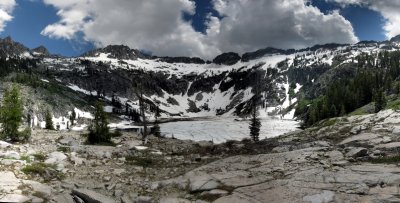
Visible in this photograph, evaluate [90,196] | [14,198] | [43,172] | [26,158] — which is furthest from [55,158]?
[14,198]

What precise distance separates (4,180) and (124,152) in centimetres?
1761

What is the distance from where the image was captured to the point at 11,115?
3984cm

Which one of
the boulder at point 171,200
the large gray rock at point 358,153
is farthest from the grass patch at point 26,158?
the large gray rock at point 358,153

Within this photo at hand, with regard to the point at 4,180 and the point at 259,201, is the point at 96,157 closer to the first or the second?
the point at 4,180

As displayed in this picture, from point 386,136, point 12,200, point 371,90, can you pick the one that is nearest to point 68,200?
point 12,200

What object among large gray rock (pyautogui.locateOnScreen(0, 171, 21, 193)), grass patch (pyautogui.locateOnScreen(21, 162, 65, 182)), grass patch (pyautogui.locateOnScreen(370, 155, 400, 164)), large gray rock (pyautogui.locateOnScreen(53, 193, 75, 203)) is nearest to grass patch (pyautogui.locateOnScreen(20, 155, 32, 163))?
grass patch (pyautogui.locateOnScreen(21, 162, 65, 182))

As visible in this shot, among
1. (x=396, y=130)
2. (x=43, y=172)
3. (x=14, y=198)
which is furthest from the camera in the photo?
(x=396, y=130)

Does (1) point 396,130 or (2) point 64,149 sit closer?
(2) point 64,149

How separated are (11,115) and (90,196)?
73.0 ft

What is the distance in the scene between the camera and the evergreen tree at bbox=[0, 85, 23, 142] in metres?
38.5

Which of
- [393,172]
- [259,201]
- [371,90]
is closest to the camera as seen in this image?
[259,201]

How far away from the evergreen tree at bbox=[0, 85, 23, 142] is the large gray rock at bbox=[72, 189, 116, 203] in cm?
1912

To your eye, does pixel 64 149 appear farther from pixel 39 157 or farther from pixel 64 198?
pixel 64 198

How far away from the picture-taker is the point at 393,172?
2356 centimetres
